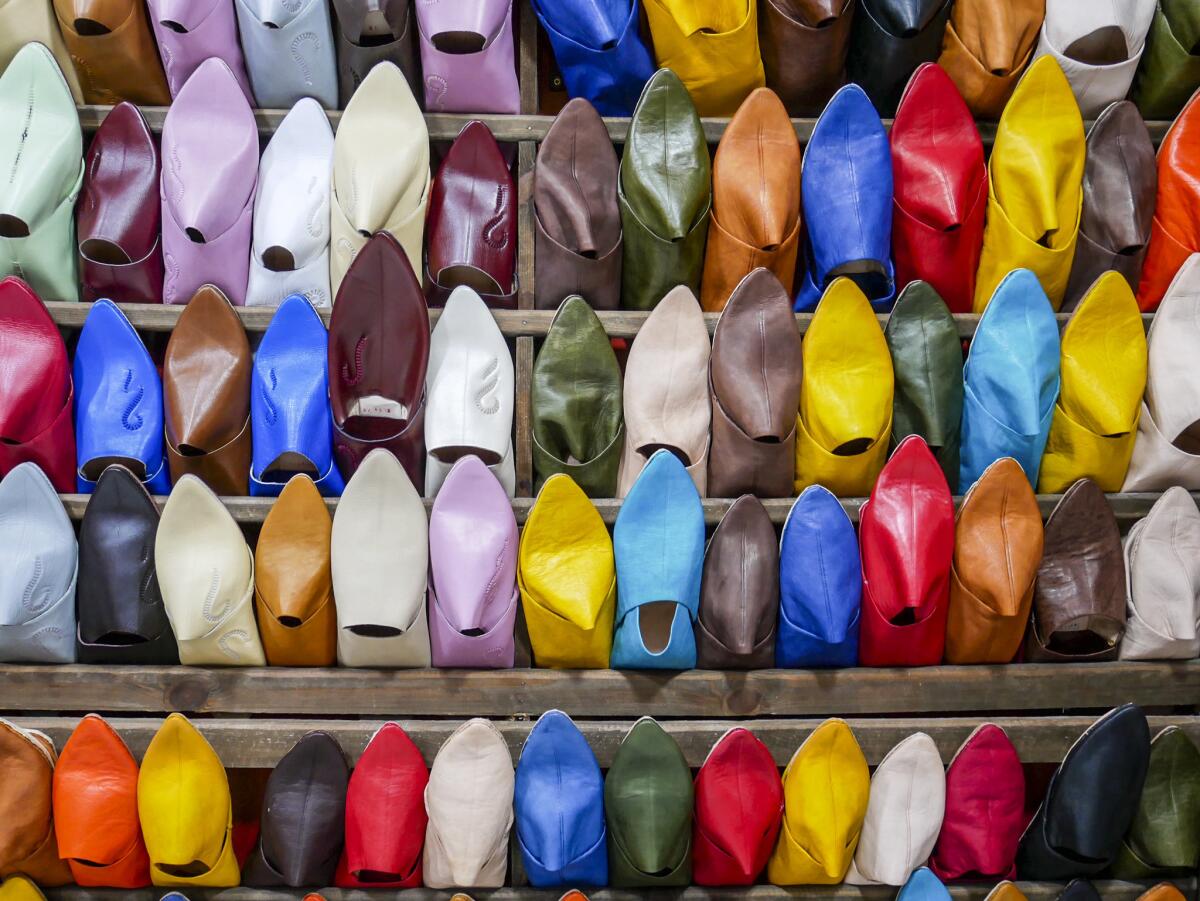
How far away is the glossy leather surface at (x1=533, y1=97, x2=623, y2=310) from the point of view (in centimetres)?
210

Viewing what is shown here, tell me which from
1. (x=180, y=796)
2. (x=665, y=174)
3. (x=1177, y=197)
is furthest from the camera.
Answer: (x=1177, y=197)

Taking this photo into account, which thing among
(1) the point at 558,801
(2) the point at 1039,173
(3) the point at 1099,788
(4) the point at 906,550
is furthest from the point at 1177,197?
(1) the point at 558,801

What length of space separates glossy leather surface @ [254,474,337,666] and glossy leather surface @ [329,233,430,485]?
134mm

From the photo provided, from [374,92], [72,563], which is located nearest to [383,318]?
[374,92]

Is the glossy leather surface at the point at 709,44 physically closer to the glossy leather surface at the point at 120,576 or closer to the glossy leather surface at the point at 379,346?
the glossy leather surface at the point at 379,346

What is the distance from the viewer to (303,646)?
82.6 inches

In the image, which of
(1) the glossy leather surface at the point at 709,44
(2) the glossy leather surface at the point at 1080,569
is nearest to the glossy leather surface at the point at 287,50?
(1) the glossy leather surface at the point at 709,44

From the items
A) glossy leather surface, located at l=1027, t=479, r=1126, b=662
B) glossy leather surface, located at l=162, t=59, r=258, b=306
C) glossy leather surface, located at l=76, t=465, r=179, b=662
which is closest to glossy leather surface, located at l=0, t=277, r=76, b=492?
glossy leather surface, located at l=76, t=465, r=179, b=662

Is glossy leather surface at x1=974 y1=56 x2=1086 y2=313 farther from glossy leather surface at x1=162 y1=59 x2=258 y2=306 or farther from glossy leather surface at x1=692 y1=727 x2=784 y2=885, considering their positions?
glossy leather surface at x1=162 y1=59 x2=258 y2=306

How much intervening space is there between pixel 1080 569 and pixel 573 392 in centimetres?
105

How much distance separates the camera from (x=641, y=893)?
212cm

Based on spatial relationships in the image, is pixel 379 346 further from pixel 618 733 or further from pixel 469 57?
pixel 618 733

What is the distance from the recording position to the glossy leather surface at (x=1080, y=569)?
215 centimetres

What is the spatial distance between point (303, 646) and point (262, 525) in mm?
244
